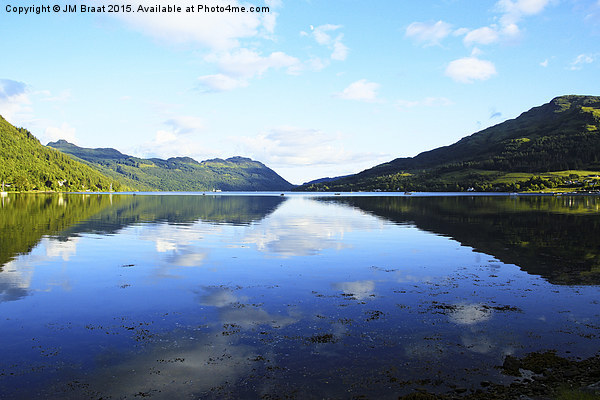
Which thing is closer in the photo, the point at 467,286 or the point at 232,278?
the point at 467,286

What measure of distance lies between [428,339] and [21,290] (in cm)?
2637

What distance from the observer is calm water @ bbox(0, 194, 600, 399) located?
14.6m

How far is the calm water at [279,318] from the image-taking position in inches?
574

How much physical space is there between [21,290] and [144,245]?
2259cm

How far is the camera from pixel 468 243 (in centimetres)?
5241

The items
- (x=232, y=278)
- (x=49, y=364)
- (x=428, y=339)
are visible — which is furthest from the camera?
(x=232, y=278)

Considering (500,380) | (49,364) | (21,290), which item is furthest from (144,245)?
(500,380)

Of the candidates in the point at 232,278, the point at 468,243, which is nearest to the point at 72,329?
the point at 232,278

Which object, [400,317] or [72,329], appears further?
[400,317]

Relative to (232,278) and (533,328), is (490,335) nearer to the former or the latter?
(533,328)

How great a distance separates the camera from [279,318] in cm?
2155

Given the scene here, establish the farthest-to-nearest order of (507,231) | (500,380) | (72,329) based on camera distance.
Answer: (507,231) < (72,329) < (500,380)

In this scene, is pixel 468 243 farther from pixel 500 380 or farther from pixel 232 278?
pixel 500 380

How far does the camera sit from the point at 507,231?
65.4m
